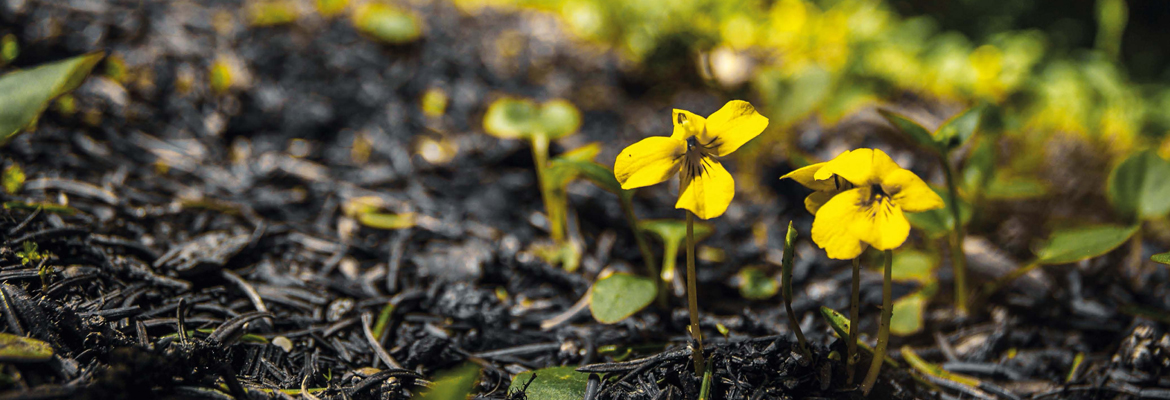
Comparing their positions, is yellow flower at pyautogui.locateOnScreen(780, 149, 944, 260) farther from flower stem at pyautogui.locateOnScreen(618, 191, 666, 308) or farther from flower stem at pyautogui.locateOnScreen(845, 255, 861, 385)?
flower stem at pyautogui.locateOnScreen(618, 191, 666, 308)

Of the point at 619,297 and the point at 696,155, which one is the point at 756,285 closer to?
the point at 619,297

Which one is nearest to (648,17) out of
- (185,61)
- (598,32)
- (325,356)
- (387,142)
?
(598,32)

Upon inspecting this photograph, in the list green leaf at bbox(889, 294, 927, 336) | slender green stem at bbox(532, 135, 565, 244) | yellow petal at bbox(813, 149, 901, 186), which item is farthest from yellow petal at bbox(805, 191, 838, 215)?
slender green stem at bbox(532, 135, 565, 244)

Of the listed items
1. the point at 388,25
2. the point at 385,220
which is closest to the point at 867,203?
the point at 385,220

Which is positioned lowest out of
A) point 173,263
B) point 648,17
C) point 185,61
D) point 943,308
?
point 943,308

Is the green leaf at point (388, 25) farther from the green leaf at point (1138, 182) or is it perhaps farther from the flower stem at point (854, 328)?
the green leaf at point (1138, 182)

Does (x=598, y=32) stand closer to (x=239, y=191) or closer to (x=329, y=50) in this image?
(x=329, y=50)

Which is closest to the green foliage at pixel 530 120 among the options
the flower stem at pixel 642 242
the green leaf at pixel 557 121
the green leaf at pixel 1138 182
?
the green leaf at pixel 557 121
